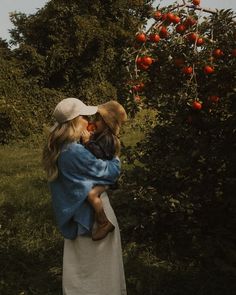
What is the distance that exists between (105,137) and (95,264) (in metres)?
0.90

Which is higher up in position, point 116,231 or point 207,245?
point 116,231

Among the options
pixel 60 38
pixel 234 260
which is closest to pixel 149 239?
pixel 234 260

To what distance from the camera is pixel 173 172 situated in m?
4.03

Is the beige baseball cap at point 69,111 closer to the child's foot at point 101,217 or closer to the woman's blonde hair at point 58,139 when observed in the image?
the woman's blonde hair at point 58,139

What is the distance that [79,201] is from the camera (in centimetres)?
321

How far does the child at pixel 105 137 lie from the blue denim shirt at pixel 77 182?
6 cm

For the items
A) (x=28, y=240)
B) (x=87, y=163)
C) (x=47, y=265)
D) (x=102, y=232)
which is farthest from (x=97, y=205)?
(x=28, y=240)

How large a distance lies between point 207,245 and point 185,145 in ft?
2.68

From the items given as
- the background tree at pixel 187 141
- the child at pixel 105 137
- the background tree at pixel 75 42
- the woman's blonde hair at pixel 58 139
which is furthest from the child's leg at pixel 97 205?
the background tree at pixel 75 42

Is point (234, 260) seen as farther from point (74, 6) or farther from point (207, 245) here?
point (74, 6)

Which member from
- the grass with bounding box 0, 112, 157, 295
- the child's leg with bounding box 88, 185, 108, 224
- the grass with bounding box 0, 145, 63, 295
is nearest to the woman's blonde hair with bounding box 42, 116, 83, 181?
the child's leg with bounding box 88, 185, 108, 224

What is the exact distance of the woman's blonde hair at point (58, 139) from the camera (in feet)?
10.6

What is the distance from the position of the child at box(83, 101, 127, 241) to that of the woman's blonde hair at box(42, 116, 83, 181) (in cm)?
12

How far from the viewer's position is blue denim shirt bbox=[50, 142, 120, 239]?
10.4 feet
